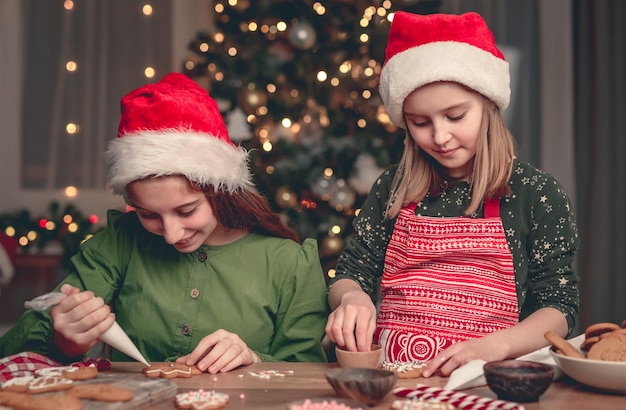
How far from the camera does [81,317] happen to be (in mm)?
1404

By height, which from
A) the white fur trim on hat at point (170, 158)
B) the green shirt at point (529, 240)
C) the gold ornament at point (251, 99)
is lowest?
the green shirt at point (529, 240)

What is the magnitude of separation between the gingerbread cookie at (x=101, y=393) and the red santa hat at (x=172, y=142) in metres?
0.61

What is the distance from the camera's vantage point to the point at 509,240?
1.67 meters

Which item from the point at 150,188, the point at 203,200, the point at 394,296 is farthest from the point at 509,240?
the point at 150,188

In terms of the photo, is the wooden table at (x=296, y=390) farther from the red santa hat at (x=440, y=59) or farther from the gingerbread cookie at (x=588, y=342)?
the red santa hat at (x=440, y=59)

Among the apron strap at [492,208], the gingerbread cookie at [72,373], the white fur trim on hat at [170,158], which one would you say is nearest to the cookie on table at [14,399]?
the gingerbread cookie at [72,373]

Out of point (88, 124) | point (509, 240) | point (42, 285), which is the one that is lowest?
point (42, 285)

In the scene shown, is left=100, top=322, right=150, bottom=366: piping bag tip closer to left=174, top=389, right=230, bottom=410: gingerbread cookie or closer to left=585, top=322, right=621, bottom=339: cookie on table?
left=174, top=389, right=230, bottom=410: gingerbread cookie

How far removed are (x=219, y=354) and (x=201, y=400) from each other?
0.29m

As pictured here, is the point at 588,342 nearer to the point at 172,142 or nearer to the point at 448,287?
the point at 448,287

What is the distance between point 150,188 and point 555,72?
126 inches

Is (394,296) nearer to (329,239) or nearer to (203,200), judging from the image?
(203,200)

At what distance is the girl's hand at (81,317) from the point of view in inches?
54.9

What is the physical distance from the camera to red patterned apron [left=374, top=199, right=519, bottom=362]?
1648 mm
